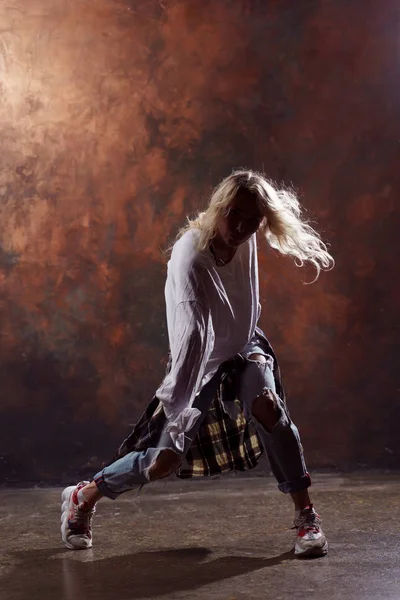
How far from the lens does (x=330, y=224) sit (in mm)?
5051

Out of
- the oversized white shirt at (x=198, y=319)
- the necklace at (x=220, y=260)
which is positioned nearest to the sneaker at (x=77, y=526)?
the oversized white shirt at (x=198, y=319)

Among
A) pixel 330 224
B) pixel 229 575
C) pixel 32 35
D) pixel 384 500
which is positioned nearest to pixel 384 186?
pixel 330 224

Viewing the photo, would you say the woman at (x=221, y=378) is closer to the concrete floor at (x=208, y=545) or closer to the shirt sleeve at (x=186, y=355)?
the shirt sleeve at (x=186, y=355)

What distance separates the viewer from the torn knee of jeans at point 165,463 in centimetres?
343

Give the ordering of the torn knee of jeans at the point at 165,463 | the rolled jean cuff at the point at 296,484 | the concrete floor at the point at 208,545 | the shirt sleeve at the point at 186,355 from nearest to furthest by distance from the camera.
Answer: the concrete floor at the point at 208,545, the shirt sleeve at the point at 186,355, the torn knee of jeans at the point at 165,463, the rolled jean cuff at the point at 296,484

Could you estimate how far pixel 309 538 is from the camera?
3.47 m

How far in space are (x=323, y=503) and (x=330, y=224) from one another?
1550mm

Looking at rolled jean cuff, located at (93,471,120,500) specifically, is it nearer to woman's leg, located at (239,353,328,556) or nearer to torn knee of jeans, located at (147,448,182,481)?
torn knee of jeans, located at (147,448,182,481)

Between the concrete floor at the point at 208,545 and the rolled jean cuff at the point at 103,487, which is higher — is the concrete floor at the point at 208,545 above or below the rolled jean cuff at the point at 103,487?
below

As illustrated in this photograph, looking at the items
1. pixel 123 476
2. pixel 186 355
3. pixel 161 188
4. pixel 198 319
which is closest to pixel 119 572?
pixel 123 476

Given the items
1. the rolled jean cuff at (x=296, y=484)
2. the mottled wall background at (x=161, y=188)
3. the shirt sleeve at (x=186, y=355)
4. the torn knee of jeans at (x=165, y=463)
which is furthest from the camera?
the mottled wall background at (x=161, y=188)

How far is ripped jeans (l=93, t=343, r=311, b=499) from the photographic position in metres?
3.51

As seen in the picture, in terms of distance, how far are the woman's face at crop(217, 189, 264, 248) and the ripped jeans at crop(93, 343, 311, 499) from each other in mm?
484

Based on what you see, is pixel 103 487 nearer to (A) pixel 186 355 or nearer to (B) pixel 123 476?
(B) pixel 123 476
